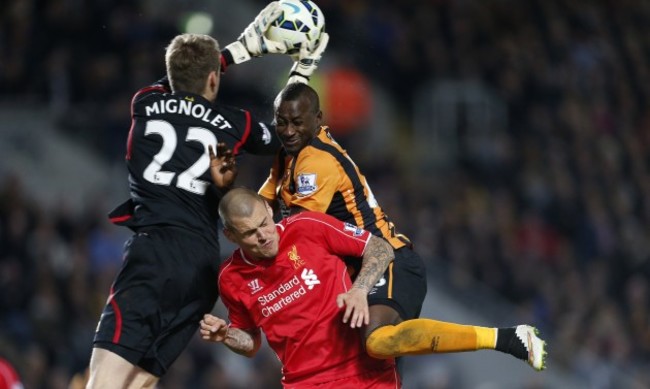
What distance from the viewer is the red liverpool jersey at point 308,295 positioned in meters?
6.11

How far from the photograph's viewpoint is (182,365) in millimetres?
11312

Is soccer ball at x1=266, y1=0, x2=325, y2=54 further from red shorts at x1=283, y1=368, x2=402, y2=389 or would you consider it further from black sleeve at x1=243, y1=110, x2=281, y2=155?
red shorts at x1=283, y1=368, x2=402, y2=389

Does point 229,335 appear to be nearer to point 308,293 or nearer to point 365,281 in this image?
point 308,293

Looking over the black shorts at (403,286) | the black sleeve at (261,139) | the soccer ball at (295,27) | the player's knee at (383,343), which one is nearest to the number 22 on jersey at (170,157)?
the black sleeve at (261,139)

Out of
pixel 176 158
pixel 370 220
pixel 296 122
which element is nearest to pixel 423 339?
pixel 370 220

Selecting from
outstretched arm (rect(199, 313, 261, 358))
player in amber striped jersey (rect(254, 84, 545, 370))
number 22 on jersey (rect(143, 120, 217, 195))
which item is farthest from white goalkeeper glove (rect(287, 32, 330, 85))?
outstretched arm (rect(199, 313, 261, 358))

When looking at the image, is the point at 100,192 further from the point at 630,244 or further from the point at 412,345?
the point at 412,345

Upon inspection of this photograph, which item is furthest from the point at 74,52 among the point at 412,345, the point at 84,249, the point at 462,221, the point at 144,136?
the point at 412,345

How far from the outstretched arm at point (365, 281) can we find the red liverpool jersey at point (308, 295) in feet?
0.22

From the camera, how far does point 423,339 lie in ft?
19.4

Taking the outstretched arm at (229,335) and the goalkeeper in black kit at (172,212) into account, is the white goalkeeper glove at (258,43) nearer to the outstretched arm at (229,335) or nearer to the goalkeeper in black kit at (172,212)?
the goalkeeper in black kit at (172,212)

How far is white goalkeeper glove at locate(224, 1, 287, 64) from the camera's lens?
22.4ft

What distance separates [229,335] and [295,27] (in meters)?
1.80

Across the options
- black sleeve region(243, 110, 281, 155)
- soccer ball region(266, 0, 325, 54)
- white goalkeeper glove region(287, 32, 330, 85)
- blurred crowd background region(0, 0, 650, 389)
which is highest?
soccer ball region(266, 0, 325, 54)
